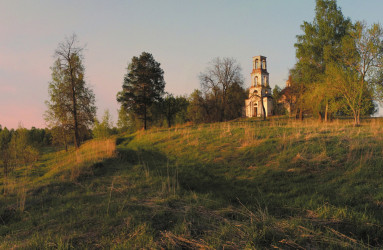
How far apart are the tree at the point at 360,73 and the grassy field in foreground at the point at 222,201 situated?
13.5 meters

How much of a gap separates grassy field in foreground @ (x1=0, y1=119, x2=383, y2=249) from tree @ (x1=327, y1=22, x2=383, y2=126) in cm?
1350

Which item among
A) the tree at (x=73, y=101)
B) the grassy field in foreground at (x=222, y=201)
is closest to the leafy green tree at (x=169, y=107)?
the tree at (x=73, y=101)

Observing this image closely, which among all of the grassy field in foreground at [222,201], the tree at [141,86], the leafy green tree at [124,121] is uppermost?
the tree at [141,86]

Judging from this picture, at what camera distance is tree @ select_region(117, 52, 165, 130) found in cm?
3678

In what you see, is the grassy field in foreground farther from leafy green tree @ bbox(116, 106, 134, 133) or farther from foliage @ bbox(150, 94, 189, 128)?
leafy green tree @ bbox(116, 106, 134, 133)

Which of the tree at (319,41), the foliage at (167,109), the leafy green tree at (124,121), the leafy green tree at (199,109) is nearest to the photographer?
the tree at (319,41)

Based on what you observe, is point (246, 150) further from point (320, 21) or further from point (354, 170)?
point (320, 21)

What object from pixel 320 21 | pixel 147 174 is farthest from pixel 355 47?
pixel 147 174

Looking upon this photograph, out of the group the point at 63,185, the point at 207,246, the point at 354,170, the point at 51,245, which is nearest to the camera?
the point at 207,246

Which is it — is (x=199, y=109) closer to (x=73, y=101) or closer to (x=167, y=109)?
(x=167, y=109)

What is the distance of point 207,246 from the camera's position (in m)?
2.85

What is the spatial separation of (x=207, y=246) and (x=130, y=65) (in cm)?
3968

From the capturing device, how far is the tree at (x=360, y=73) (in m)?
20.3

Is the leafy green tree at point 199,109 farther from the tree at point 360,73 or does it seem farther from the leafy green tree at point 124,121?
the tree at point 360,73
